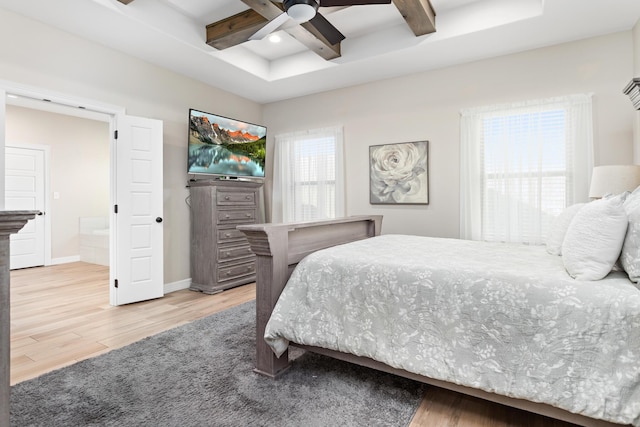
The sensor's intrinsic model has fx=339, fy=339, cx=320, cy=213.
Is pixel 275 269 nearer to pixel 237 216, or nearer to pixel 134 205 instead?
pixel 134 205

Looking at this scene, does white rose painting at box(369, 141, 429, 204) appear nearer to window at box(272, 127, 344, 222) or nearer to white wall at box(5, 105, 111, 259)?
window at box(272, 127, 344, 222)

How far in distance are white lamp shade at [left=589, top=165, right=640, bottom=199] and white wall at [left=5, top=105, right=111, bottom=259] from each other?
301 inches

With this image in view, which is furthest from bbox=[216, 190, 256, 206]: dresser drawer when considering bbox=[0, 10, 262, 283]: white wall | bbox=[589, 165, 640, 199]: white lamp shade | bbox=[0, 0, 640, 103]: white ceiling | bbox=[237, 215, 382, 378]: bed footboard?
bbox=[589, 165, 640, 199]: white lamp shade

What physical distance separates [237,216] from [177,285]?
1119 millimetres

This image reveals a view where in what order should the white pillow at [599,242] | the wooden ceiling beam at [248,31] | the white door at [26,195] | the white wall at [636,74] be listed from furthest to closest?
the white door at [26,195] → the wooden ceiling beam at [248,31] → the white wall at [636,74] → the white pillow at [599,242]

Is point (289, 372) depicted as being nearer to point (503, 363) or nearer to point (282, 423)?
point (282, 423)

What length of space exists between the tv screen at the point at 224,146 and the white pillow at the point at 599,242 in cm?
385

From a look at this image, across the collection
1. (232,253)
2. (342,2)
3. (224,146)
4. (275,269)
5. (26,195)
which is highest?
(342,2)

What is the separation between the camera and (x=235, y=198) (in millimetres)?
4332

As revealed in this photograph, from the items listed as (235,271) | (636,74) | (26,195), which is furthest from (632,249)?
(26,195)

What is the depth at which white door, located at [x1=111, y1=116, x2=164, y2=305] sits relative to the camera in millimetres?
3516

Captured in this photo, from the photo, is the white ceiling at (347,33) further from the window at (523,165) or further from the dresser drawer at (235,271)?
the dresser drawer at (235,271)

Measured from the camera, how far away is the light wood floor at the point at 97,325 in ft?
5.47

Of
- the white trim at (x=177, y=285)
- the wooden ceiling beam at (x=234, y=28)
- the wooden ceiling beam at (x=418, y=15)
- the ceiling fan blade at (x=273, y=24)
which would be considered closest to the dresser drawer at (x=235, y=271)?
the white trim at (x=177, y=285)
